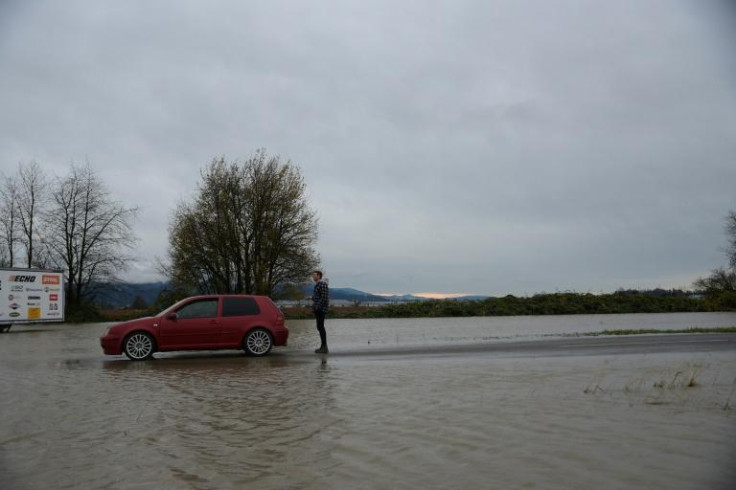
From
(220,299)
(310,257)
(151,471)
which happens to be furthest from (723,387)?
(310,257)

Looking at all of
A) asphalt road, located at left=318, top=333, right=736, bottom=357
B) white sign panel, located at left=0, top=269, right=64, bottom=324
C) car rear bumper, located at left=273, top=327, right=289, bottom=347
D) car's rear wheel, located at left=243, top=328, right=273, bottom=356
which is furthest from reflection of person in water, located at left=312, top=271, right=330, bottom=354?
white sign panel, located at left=0, top=269, right=64, bottom=324

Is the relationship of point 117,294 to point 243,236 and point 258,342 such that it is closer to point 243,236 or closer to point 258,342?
point 243,236

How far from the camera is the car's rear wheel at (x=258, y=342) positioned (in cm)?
1588

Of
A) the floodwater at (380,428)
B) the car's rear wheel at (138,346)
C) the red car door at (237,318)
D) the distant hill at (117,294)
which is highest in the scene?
the distant hill at (117,294)

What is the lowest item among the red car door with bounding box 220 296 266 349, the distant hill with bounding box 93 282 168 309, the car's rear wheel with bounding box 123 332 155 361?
the car's rear wheel with bounding box 123 332 155 361

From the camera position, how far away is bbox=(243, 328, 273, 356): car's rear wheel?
15.9m

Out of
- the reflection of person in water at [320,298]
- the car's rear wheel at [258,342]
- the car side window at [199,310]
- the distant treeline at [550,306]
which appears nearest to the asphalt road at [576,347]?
the reflection of person in water at [320,298]

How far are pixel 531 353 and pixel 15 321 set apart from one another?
103 feet

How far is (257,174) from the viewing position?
1769 inches

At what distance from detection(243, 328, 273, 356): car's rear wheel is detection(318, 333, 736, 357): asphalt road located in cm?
174

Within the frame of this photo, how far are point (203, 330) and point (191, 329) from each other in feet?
1.01

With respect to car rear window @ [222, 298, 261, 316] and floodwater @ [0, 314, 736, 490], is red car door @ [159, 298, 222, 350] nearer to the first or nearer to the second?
car rear window @ [222, 298, 261, 316]

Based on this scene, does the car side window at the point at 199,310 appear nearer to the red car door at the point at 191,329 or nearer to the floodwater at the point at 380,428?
the red car door at the point at 191,329

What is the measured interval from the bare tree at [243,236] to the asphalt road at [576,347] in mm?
27022
